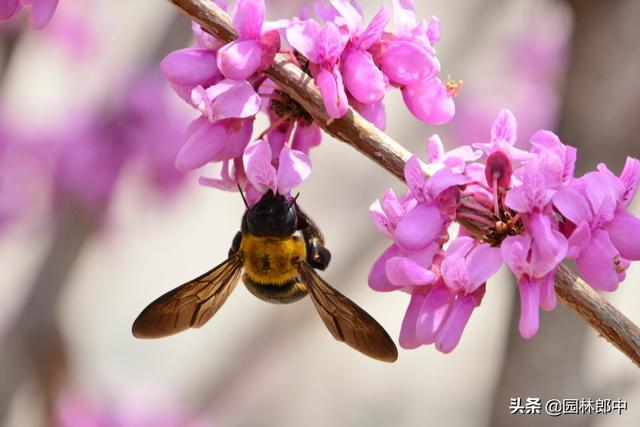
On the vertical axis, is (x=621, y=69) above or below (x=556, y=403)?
above

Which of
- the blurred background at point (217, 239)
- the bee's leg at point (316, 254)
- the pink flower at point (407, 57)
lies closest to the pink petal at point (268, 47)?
the pink flower at point (407, 57)

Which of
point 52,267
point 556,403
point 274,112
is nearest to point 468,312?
point 274,112

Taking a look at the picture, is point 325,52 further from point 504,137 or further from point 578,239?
point 578,239

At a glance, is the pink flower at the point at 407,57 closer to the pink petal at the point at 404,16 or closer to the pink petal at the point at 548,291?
the pink petal at the point at 404,16

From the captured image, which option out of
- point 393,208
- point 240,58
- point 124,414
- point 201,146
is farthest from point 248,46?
point 124,414

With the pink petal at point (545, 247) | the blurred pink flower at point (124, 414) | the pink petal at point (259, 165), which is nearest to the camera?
the pink petal at point (545, 247)

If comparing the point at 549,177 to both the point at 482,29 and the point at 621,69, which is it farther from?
the point at 482,29
